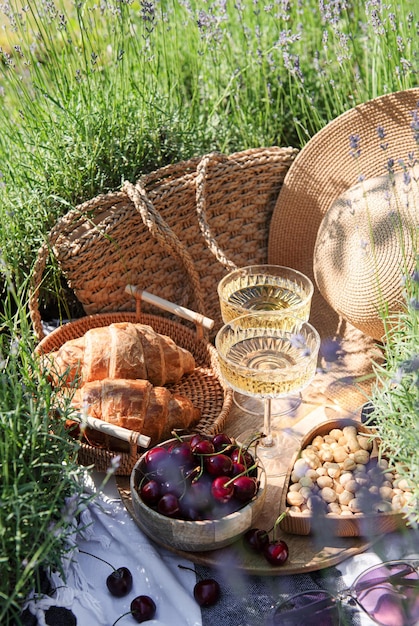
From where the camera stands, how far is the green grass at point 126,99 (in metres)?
2.07

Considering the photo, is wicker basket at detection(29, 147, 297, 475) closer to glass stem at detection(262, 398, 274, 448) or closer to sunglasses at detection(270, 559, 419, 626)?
glass stem at detection(262, 398, 274, 448)

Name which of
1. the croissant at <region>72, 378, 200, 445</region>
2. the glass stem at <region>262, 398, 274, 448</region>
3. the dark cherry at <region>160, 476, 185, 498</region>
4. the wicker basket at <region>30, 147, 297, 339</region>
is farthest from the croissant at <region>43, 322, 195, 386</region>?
the dark cherry at <region>160, 476, 185, 498</region>

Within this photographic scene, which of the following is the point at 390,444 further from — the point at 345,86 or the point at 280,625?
the point at 345,86

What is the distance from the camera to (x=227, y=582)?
163cm

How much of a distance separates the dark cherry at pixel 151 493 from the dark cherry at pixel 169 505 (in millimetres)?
28

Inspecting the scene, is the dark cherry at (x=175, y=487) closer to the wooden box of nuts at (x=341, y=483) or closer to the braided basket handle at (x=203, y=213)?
the wooden box of nuts at (x=341, y=483)

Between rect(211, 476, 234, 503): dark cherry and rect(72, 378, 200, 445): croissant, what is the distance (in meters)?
0.32

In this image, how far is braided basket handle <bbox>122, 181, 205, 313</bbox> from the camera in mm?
2098

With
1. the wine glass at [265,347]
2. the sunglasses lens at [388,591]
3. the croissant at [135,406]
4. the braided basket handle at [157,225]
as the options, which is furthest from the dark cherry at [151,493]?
the braided basket handle at [157,225]

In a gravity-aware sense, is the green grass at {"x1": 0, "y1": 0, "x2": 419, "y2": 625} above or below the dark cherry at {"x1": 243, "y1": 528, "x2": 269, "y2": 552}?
above

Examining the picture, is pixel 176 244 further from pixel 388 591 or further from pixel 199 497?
pixel 388 591

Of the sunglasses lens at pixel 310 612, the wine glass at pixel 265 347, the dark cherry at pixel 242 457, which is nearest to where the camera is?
the sunglasses lens at pixel 310 612

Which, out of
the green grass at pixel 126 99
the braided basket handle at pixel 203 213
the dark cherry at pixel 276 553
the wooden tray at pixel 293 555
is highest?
the green grass at pixel 126 99

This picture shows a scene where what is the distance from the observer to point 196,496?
62.1 inches
